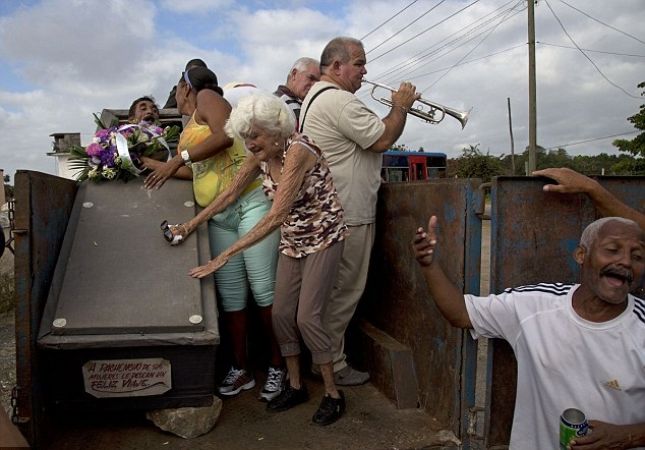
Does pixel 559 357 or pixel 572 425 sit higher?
pixel 559 357

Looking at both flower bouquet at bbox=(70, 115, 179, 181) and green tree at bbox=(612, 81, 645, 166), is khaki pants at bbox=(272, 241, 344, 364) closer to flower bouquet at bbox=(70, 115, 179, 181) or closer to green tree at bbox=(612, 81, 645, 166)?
flower bouquet at bbox=(70, 115, 179, 181)

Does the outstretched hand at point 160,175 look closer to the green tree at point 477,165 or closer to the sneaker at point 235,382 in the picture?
the sneaker at point 235,382

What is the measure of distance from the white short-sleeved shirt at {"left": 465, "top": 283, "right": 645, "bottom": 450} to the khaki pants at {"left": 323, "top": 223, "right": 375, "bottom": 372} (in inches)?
35.5

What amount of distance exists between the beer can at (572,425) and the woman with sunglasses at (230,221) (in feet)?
4.66

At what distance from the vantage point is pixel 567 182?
2148 mm

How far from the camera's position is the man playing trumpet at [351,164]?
9.66ft

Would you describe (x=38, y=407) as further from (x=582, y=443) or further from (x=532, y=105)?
(x=532, y=105)

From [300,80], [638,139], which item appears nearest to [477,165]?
[638,139]

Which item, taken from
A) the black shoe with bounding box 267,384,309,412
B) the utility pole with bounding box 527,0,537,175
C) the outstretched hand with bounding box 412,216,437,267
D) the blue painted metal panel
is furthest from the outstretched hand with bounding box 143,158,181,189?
the utility pole with bounding box 527,0,537,175

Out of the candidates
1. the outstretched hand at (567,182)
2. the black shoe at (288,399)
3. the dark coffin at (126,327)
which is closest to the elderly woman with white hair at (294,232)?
the black shoe at (288,399)

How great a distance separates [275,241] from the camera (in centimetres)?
296

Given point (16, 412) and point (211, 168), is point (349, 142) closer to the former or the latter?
point (211, 168)

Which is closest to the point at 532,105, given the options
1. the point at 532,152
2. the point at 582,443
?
the point at 532,152

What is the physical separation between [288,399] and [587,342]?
136cm
